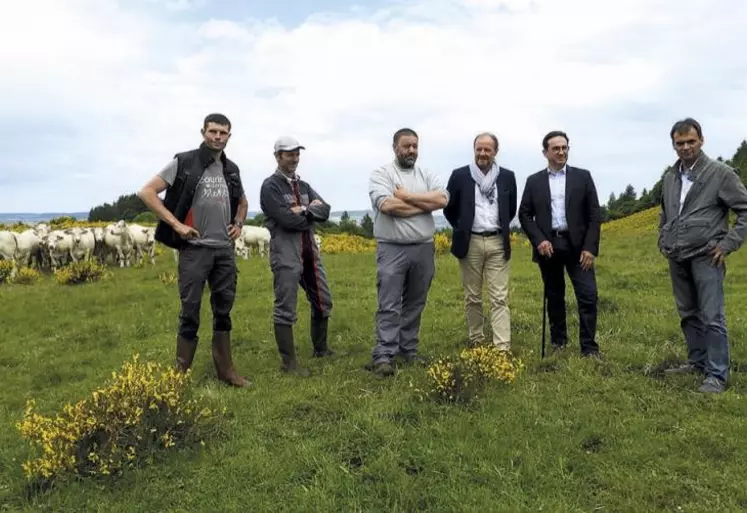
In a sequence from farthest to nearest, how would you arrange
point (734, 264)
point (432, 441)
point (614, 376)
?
point (734, 264), point (614, 376), point (432, 441)

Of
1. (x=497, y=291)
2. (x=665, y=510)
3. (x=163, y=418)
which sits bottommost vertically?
(x=665, y=510)

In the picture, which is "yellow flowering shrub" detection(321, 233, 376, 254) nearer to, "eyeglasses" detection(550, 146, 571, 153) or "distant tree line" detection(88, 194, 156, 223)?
"eyeglasses" detection(550, 146, 571, 153)

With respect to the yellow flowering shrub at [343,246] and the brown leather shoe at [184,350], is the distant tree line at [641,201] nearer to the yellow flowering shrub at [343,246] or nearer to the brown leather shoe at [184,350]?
the yellow flowering shrub at [343,246]

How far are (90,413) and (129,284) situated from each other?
964cm

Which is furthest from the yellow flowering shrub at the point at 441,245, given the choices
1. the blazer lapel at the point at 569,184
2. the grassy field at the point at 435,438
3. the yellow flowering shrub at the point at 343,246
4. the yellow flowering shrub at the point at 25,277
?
the blazer lapel at the point at 569,184

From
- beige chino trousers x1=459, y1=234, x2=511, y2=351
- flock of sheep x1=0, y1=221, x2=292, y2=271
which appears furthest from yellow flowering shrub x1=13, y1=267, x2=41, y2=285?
beige chino trousers x1=459, y1=234, x2=511, y2=351

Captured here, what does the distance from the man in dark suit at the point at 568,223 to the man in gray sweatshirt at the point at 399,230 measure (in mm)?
1037

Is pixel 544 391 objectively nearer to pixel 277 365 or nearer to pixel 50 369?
pixel 277 365

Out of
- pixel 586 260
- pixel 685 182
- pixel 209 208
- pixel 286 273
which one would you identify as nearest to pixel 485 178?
pixel 586 260

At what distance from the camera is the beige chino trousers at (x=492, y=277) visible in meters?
6.44

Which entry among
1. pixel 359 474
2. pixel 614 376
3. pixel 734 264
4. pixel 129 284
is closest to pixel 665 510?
pixel 359 474

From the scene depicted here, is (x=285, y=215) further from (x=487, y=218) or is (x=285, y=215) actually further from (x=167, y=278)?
(x=167, y=278)

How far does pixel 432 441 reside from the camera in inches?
176

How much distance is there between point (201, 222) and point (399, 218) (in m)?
1.86
